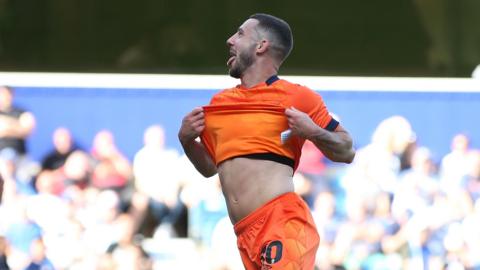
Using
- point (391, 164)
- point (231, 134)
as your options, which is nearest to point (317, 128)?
point (231, 134)

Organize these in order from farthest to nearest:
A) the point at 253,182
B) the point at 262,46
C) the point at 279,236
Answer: the point at 262,46 → the point at 253,182 → the point at 279,236

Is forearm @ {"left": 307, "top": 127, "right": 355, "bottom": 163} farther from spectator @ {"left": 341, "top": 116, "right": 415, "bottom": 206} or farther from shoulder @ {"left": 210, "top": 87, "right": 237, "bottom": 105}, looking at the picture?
spectator @ {"left": 341, "top": 116, "right": 415, "bottom": 206}

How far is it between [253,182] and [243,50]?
0.66 meters

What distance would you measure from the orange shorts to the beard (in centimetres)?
66

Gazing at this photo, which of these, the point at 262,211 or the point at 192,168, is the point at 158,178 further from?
the point at 262,211

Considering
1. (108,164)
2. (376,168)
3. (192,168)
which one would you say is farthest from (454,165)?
(108,164)

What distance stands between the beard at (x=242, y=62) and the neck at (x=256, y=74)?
3 centimetres

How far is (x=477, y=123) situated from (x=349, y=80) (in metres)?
1.09

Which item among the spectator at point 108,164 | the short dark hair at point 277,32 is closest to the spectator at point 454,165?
the spectator at point 108,164

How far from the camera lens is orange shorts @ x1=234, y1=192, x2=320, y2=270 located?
5344 millimetres

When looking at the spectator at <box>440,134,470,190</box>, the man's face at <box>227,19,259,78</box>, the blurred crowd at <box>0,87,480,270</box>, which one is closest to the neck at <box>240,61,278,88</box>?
the man's face at <box>227,19,259,78</box>

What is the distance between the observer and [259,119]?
18.2 feet

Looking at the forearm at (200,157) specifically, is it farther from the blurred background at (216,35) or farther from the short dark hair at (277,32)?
the blurred background at (216,35)

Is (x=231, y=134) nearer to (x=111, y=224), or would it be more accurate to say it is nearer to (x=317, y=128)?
(x=317, y=128)
